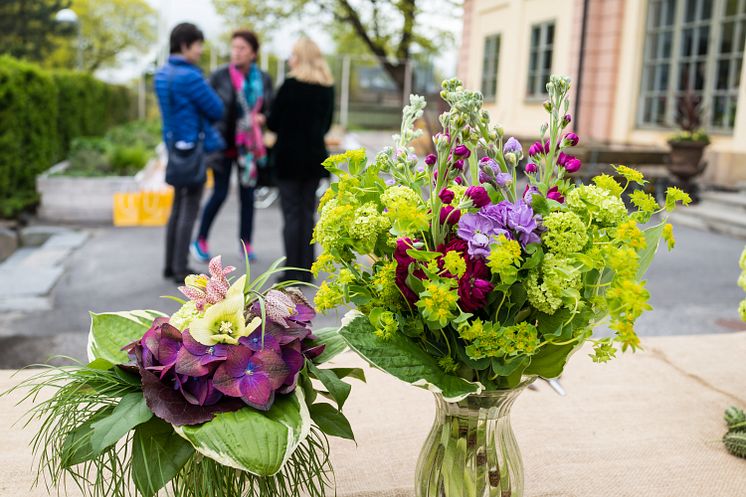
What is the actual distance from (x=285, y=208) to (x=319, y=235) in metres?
4.13

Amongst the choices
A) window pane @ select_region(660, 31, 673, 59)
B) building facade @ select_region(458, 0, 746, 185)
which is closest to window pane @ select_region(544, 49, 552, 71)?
building facade @ select_region(458, 0, 746, 185)

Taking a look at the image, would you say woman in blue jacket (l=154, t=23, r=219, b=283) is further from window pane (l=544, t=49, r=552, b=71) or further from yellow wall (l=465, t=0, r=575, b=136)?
window pane (l=544, t=49, r=552, b=71)

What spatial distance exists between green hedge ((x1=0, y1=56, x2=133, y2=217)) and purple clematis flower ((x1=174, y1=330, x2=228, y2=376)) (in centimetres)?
781

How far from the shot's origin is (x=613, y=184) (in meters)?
1.14

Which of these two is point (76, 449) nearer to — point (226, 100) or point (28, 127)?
point (226, 100)

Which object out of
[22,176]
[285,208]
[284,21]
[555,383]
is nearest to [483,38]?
[284,21]

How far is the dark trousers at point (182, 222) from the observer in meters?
5.42

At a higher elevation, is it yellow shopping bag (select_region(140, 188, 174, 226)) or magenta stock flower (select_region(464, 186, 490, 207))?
magenta stock flower (select_region(464, 186, 490, 207))

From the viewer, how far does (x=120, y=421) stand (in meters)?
1.05

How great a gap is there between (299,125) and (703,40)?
28.4 ft

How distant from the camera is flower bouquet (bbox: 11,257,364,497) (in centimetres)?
105

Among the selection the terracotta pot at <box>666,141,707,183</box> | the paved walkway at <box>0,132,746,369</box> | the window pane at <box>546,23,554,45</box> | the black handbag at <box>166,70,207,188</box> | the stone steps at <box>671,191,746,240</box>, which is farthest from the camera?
the window pane at <box>546,23,554,45</box>

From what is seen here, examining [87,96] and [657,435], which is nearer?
[657,435]

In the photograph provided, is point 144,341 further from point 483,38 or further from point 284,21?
point 284,21
